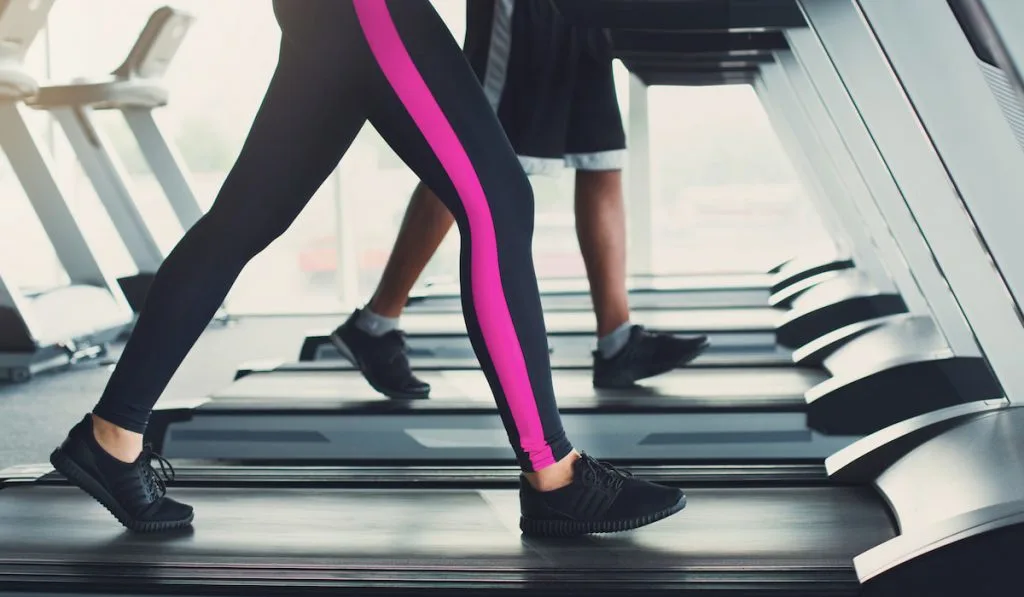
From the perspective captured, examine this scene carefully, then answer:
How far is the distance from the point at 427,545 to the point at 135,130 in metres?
4.37

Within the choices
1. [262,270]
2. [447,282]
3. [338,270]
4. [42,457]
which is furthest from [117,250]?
[42,457]

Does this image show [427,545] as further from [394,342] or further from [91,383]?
[91,383]

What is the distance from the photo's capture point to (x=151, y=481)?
146 cm

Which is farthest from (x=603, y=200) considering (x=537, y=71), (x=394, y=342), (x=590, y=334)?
(x=590, y=334)

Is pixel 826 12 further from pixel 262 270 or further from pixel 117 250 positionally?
pixel 117 250

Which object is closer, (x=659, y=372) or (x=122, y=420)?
(x=122, y=420)

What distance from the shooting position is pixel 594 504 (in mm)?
1373

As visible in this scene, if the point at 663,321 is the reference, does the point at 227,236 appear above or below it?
above

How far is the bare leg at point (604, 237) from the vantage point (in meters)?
2.37

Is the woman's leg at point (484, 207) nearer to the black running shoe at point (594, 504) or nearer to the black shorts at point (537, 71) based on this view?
the black running shoe at point (594, 504)

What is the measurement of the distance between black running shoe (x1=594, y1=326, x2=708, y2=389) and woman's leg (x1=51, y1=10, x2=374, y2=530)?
1.15 metres

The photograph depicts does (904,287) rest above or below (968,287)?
below

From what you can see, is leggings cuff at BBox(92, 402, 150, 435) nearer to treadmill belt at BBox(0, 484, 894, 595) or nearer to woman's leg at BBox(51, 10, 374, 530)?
woman's leg at BBox(51, 10, 374, 530)

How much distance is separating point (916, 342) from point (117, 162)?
152 inches
